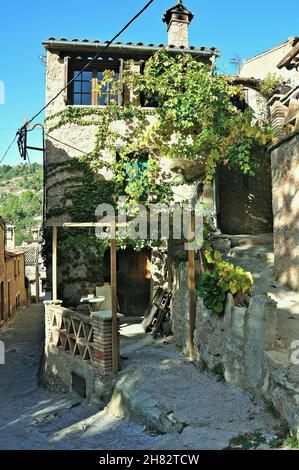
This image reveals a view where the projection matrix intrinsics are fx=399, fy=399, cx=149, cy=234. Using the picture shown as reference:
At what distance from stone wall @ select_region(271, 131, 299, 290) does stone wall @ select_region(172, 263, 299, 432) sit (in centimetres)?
193

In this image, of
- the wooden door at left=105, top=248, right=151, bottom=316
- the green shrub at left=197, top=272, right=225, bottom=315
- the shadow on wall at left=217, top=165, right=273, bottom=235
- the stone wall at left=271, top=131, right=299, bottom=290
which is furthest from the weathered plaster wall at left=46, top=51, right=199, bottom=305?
the green shrub at left=197, top=272, right=225, bottom=315

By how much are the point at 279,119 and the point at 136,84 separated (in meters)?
5.95

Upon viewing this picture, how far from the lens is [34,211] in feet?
290

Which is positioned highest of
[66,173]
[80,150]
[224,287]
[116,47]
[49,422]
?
[116,47]

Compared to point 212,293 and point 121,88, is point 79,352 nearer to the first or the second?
point 212,293

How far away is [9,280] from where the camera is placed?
21.0m

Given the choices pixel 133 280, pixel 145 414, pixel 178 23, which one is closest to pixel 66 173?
pixel 133 280

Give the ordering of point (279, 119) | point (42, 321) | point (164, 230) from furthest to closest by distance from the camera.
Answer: point (42, 321) < point (164, 230) < point (279, 119)

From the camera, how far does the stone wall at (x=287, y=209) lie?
25.3 feet

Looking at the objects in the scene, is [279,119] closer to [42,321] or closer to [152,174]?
[152,174]

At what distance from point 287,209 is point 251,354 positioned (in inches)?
140

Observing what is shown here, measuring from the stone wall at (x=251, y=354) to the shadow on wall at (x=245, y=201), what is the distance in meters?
7.19

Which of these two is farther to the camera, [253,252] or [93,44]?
[93,44]
